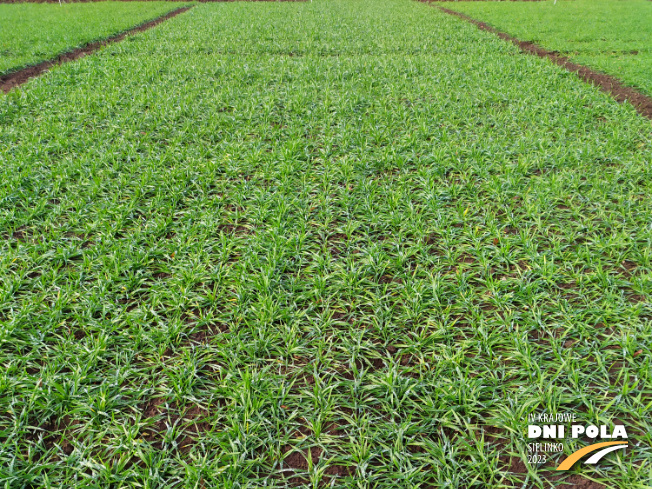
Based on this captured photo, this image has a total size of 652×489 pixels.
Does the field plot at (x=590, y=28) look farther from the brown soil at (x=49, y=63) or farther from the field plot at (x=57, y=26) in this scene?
the field plot at (x=57, y=26)

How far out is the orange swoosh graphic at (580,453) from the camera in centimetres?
203

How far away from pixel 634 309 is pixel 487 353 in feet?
4.16

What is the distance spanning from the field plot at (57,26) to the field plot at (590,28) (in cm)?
1371

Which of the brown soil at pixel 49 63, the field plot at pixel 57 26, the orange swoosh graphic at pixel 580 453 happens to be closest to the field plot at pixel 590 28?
the orange swoosh graphic at pixel 580 453

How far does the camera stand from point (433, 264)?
3457 mm

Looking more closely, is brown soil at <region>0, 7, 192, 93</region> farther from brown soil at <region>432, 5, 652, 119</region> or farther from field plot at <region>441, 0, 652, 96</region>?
field plot at <region>441, 0, 652, 96</region>

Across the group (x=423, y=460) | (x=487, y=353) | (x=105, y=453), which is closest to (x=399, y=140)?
(x=487, y=353)

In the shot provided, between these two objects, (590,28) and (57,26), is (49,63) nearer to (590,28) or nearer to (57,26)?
(57,26)

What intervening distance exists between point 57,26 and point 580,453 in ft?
59.5

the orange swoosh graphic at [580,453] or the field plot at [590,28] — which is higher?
the field plot at [590,28]

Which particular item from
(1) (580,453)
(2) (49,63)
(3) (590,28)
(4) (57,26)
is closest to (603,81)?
(3) (590,28)

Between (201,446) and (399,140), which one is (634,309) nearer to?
(201,446)

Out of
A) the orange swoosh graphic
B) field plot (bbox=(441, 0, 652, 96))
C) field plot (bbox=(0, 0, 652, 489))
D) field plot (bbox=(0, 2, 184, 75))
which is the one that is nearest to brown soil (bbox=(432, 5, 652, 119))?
field plot (bbox=(441, 0, 652, 96))

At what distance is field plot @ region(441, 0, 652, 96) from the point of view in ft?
30.2
